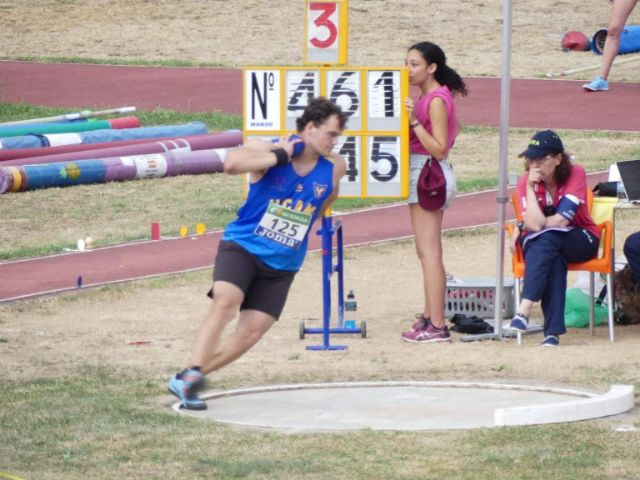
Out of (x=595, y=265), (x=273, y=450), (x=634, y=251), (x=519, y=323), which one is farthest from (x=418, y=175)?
(x=273, y=450)

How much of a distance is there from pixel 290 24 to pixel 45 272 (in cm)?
1758

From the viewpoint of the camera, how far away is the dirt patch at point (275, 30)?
25.9 metres

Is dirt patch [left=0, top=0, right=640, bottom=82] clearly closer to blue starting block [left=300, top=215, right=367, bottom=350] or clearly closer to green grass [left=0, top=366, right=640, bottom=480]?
blue starting block [left=300, top=215, right=367, bottom=350]

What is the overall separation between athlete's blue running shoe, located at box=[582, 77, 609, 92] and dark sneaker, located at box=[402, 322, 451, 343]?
11.6 metres

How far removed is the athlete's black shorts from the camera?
319 inches

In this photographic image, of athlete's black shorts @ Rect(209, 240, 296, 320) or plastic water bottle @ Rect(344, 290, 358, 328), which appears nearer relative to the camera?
athlete's black shorts @ Rect(209, 240, 296, 320)

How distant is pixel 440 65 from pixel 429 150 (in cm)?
56

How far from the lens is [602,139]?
18.2m

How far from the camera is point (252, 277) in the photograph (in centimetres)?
816

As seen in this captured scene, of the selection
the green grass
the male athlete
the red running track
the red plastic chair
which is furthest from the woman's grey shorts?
Result: the red running track

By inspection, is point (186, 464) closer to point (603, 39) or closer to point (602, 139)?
point (602, 139)

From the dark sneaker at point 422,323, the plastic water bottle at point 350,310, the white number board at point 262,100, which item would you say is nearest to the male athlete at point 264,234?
the white number board at point 262,100

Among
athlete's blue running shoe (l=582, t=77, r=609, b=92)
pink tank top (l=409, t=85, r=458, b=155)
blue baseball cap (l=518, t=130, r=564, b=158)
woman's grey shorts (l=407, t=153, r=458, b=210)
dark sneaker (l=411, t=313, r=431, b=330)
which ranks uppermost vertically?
pink tank top (l=409, t=85, r=458, b=155)

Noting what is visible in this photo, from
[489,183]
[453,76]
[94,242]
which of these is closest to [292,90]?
[453,76]
